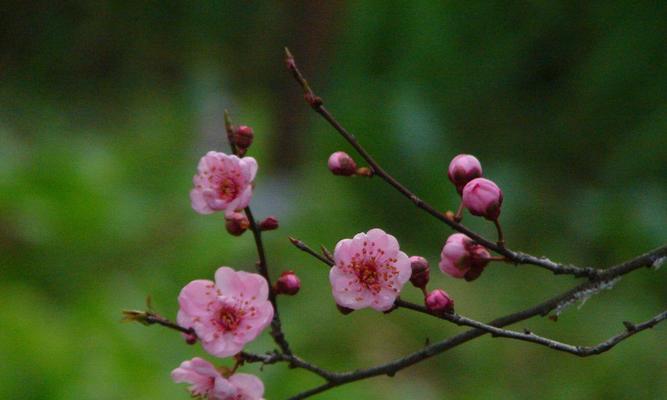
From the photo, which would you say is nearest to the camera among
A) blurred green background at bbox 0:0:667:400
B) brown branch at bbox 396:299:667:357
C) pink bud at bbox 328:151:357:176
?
brown branch at bbox 396:299:667:357

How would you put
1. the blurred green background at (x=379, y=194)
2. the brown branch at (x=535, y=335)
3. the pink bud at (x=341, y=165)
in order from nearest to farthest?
the brown branch at (x=535, y=335) → the pink bud at (x=341, y=165) → the blurred green background at (x=379, y=194)

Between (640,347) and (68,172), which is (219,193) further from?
(68,172)

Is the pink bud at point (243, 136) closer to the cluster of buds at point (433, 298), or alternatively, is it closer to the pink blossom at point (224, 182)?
the pink blossom at point (224, 182)

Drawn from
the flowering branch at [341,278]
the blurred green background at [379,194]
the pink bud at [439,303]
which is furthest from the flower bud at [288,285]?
the blurred green background at [379,194]

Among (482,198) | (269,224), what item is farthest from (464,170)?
(269,224)

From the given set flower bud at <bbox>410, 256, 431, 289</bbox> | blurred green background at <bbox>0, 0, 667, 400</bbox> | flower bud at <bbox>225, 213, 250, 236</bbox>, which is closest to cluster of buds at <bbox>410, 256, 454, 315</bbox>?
flower bud at <bbox>410, 256, 431, 289</bbox>

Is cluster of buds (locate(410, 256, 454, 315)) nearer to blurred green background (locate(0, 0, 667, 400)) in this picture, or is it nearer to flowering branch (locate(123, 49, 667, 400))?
flowering branch (locate(123, 49, 667, 400))
